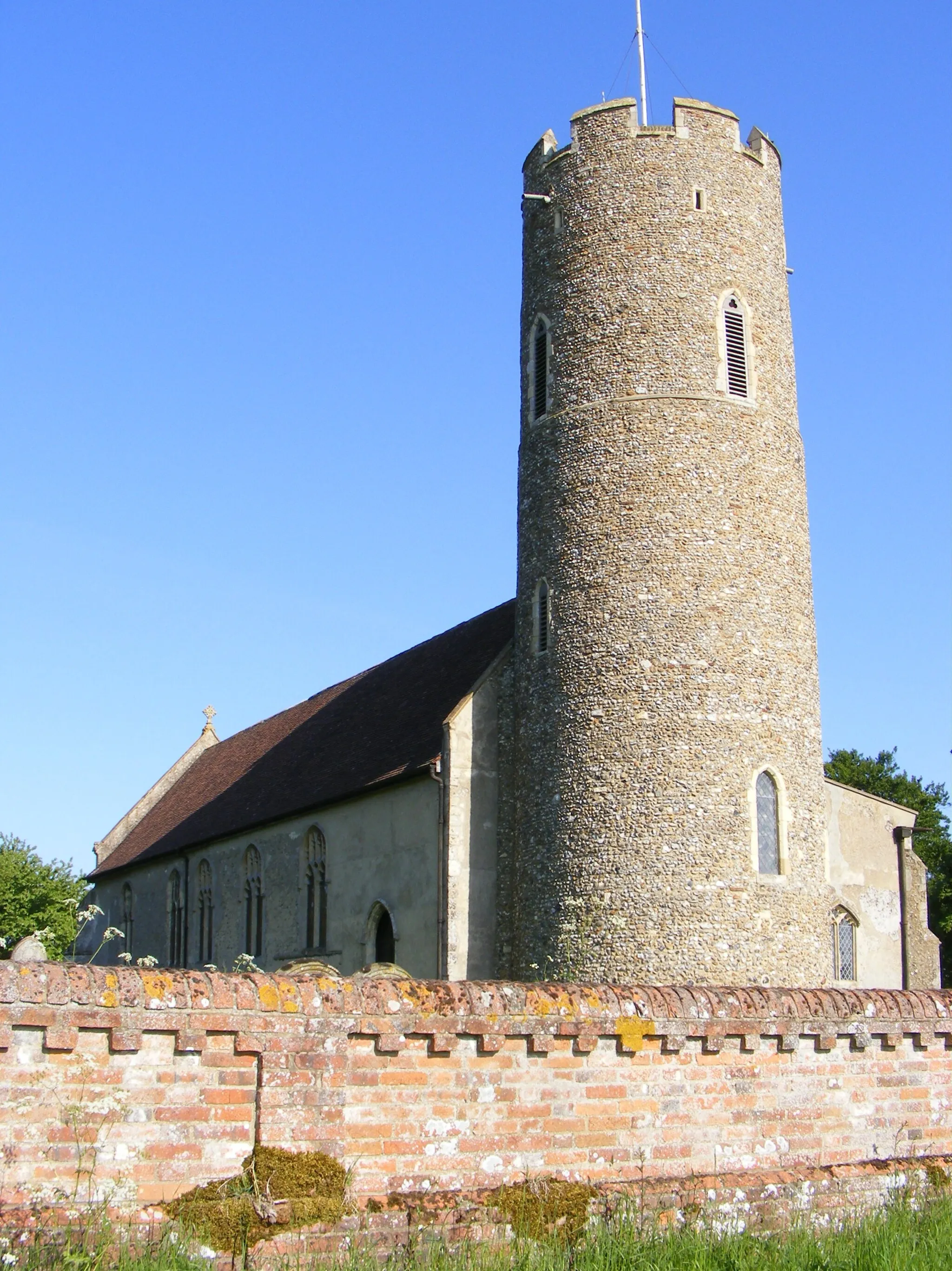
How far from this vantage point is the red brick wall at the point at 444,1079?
6078 mm

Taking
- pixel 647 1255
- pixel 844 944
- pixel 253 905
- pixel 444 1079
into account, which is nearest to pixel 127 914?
pixel 253 905

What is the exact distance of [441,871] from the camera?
60.4 ft

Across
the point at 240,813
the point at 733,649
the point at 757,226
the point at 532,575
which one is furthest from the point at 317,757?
the point at 757,226

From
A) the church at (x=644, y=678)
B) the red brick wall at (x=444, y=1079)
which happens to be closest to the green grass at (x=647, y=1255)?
the red brick wall at (x=444, y=1079)

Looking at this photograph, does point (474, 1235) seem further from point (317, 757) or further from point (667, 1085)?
point (317, 757)

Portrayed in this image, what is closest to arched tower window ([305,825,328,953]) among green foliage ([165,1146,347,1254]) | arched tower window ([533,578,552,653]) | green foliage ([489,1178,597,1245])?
arched tower window ([533,578,552,653])

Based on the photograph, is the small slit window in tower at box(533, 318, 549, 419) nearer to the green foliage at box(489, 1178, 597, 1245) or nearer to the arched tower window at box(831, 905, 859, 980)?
the arched tower window at box(831, 905, 859, 980)

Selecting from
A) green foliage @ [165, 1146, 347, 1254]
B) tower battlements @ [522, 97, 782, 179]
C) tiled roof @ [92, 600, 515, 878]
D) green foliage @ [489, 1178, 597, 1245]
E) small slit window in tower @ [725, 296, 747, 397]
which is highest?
tower battlements @ [522, 97, 782, 179]

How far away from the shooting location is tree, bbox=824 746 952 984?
139ft

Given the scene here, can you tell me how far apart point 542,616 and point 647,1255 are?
12.5 meters

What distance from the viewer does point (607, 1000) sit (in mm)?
7621

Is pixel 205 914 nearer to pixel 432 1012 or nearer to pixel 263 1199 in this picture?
pixel 432 1012

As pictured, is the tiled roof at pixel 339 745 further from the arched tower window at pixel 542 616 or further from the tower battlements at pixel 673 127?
the tower battlements at pixel 673 127

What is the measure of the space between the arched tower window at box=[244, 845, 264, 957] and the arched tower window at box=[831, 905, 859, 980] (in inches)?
401
